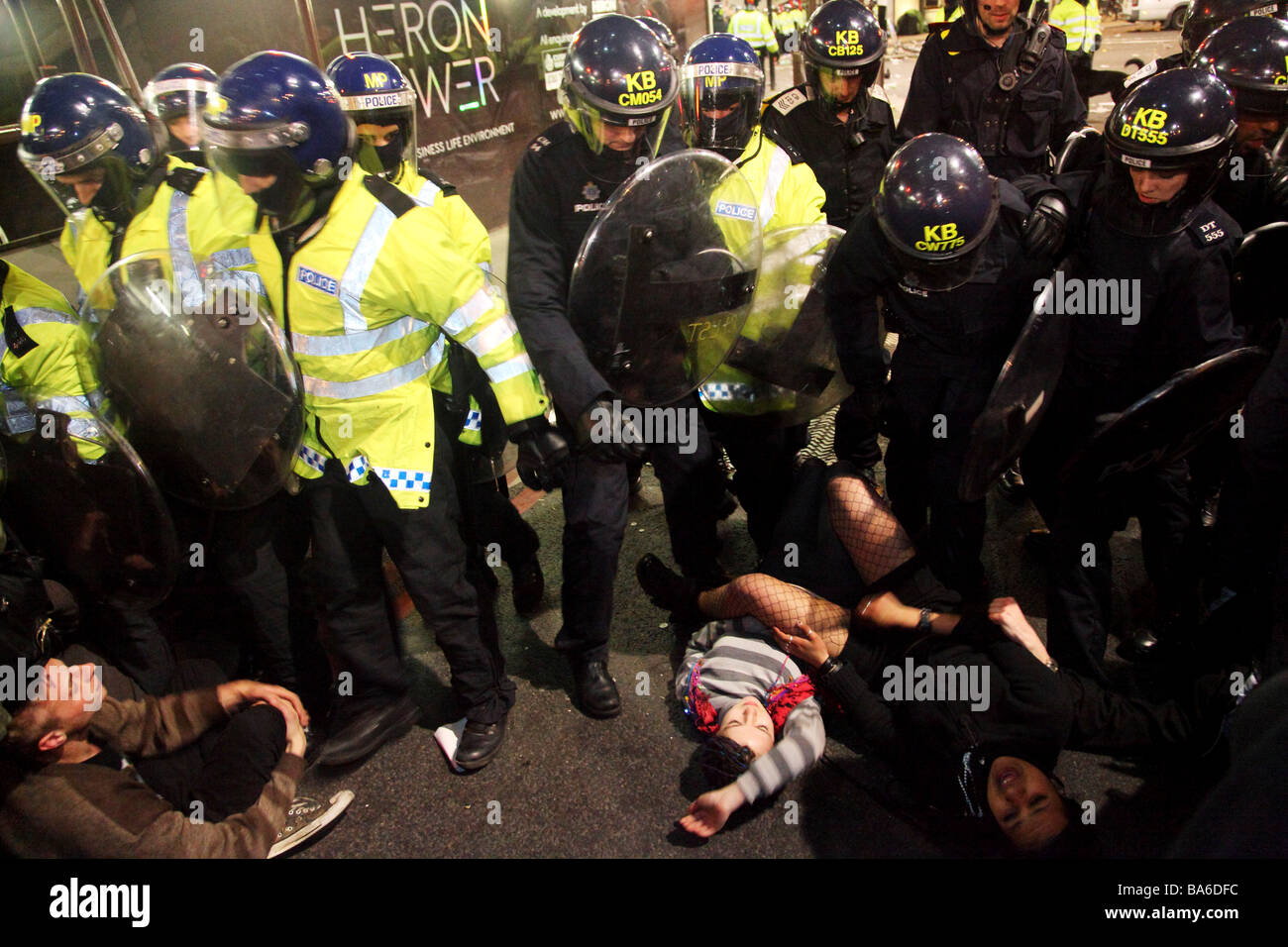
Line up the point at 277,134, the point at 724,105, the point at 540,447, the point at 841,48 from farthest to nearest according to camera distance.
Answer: the point at 841,48 < the point at 724,105 < the point at 540,447 < the point at 277,134

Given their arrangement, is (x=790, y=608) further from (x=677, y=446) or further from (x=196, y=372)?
(x=196, y=372)

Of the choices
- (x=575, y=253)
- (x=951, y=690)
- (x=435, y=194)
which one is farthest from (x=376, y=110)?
(x=951, y=690)

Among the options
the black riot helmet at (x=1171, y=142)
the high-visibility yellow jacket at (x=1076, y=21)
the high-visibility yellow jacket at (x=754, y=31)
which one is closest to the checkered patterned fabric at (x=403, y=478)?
the black riot helmet at (x=1171, y=142)

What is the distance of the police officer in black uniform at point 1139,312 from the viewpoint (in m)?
2.32

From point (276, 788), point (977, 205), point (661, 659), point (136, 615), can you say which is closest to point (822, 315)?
point (977, 205)

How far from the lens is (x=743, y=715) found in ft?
8.14

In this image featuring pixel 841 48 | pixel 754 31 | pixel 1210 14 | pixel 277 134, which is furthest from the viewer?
pixel 754 31

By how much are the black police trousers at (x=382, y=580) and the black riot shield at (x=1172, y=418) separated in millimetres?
1895

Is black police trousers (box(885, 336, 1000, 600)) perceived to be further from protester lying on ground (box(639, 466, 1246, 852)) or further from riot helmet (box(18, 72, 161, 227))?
riot helmet (box(18, 72, 161, 227))

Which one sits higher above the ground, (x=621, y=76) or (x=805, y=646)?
(x=621, y=76)

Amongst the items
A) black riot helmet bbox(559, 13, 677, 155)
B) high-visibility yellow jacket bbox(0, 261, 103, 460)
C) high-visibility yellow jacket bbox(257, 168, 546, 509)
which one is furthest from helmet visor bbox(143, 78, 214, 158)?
black riot helmet bbox(559, 13, 677, 155)

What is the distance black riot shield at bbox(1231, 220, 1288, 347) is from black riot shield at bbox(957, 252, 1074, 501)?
68 centimetres

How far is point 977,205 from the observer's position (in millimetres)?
Result: 2350

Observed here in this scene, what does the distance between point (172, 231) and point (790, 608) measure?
7.86 feet
